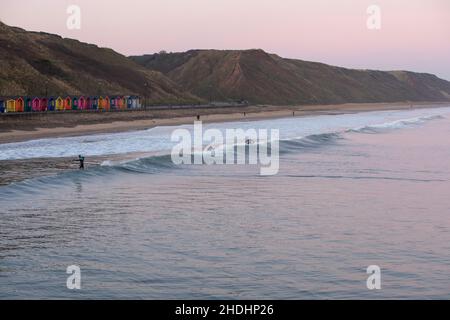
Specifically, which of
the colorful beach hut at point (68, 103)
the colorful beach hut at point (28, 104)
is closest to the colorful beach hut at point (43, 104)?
the colorful beach hut at point (28, 104)

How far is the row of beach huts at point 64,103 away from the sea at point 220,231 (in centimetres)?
3605

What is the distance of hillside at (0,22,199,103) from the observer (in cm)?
9794

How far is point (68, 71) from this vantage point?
117 m

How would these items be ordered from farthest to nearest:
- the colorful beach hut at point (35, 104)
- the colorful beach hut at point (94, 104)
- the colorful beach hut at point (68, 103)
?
the colorful beach hut at point (94, 104) < the colorful beach hut at point (68, 103) < the colorful beach hut at point (35, 104)

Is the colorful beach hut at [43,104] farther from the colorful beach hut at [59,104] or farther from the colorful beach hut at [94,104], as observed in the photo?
the colorful beach hut at [94,104]

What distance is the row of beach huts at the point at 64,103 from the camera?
64.1 m

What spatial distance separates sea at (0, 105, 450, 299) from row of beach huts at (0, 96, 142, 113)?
36052 millimetres

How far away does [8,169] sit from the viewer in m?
26.0

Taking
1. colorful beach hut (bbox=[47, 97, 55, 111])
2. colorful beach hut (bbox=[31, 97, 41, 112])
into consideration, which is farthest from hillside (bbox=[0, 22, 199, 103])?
colorful beach hut (bbox=[31, 97, 41, 112])

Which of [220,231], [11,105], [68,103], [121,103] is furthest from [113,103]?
[220,231]

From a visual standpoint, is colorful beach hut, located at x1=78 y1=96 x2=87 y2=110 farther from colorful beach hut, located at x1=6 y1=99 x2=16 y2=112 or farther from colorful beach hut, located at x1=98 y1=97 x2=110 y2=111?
colorful beach hut, located at x1=6 y1=99 x2=16 y2=112
